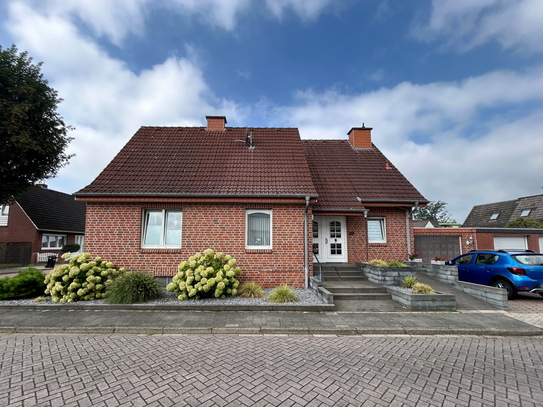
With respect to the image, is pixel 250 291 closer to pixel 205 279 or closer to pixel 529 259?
pixel 205 279

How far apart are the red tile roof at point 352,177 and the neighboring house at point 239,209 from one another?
0.08 m

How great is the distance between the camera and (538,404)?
3.15 metres

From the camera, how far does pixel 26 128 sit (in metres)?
13.7

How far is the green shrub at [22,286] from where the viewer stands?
24.9ft

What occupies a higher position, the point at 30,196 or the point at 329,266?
the point at 30,196

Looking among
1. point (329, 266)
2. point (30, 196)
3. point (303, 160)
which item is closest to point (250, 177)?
point (303, 160)

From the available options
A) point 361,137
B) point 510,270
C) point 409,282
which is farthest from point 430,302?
point 361,137

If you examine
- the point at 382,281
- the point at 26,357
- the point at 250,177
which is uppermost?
the point at 250,177

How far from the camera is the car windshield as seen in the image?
8133 mm

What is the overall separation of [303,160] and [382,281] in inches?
205

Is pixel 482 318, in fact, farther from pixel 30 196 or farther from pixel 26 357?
pixel 30 196

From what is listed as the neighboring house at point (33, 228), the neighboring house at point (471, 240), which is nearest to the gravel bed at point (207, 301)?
the neighboring house at point (471, 240)

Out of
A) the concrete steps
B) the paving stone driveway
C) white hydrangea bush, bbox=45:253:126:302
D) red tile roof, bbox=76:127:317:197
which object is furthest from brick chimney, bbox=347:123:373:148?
white hydrangea bush, bbox=45:253:126:302

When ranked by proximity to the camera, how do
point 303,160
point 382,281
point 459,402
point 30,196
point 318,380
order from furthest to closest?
point 30,196
point 303,160
point 382,281
point 318,380
point 459,402
